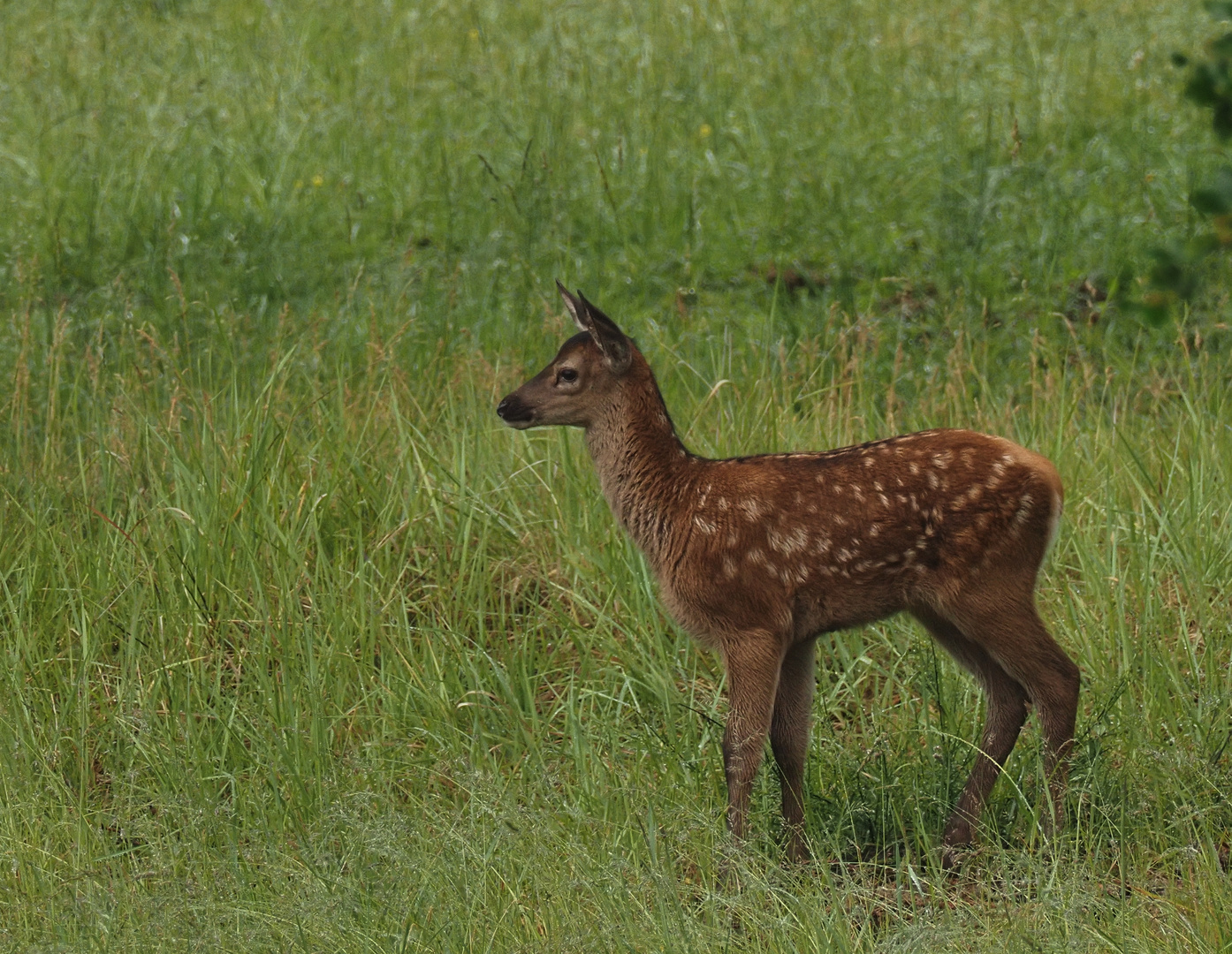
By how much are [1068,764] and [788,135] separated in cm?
676

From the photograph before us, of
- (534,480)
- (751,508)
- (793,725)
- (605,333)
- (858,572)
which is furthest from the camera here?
(534,480)

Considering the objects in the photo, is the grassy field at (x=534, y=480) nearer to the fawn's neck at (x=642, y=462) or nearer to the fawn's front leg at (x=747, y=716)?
the fawn's front leg at (x=747, y=716)

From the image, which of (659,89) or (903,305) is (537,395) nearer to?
(903,305)

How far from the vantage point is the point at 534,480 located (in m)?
6.71

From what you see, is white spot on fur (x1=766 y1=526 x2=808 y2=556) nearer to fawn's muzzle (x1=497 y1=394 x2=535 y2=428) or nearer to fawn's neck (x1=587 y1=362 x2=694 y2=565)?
fawn's neck (x1=587 y1=362 x2=694 y2=565)

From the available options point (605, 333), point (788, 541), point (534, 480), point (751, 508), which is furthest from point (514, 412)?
point (534, 480)

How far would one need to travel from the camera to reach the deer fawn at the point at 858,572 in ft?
16.0

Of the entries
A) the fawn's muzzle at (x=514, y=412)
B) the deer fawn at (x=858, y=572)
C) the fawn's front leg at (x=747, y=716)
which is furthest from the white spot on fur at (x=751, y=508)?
the fawn's muzzle at (x=514, y=412)

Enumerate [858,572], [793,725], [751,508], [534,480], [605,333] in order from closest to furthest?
[858,572], [751,508], [793,725], [605,333], [534,480]

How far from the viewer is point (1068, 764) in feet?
16.5

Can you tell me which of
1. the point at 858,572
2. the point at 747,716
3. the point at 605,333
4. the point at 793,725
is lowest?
the point at 793,725

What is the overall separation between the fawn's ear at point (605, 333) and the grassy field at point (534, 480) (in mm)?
977

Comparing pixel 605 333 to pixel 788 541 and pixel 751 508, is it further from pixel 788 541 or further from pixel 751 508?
pixel 788 541

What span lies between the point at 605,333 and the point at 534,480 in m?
1.51
